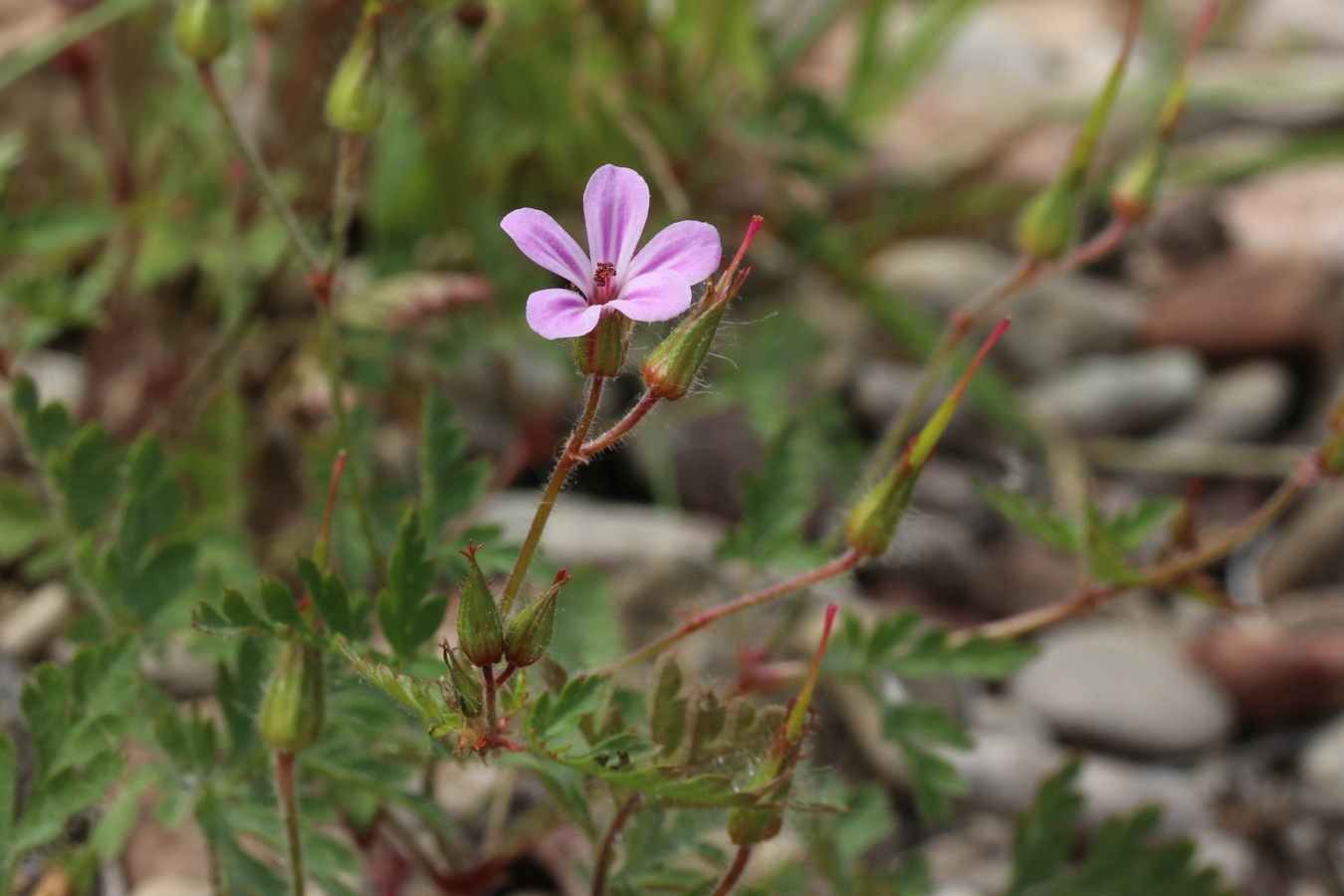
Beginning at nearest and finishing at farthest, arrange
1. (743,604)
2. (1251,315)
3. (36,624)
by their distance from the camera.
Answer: (743,604) → (36,624) → (1251,315)

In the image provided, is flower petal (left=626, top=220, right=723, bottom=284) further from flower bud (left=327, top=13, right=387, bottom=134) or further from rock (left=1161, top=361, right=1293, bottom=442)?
rock (left=1161, top=361, right=1293, bottom=442)

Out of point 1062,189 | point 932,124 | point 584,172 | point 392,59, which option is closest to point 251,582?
point 392,59

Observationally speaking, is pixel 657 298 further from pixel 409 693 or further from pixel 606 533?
pixel 606 533

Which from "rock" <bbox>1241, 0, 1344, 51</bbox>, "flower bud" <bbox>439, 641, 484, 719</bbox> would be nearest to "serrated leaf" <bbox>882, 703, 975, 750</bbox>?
"flower bud" <bbox>439, 641, 484, 719</bbox>

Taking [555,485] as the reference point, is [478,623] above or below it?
below

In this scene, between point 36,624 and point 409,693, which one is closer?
point 409,693

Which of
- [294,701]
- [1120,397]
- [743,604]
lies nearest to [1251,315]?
[1120,397]
